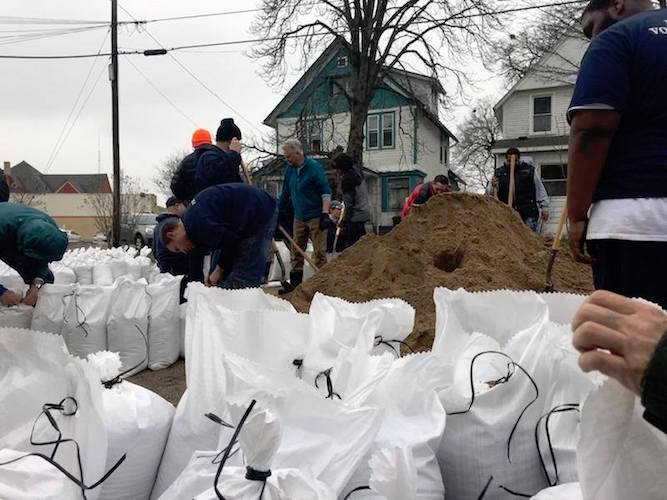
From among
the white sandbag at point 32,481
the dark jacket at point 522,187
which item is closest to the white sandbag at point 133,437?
the white sandbag at point 32,481

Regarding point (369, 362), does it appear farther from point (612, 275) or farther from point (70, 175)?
point (70, 175)

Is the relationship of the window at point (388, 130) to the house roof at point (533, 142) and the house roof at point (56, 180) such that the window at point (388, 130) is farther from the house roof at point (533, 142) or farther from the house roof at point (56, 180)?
the house roof at point (56, 180)

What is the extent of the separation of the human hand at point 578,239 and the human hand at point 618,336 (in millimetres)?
1313

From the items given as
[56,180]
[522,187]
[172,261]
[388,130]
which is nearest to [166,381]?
[172,261]

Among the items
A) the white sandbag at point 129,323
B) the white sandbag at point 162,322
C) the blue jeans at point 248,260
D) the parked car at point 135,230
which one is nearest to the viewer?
the blue jeans at point 248,260

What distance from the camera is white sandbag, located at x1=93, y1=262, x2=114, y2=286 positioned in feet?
21.8

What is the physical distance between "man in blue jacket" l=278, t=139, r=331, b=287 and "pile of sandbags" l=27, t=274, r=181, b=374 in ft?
8.16

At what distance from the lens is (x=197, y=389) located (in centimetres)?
164

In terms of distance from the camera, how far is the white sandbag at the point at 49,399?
1.27 meters

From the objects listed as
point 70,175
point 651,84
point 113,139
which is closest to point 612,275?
point 651,84

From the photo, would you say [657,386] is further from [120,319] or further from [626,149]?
[120,319]

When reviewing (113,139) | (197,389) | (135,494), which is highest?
(113,139)

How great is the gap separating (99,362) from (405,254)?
3.38 metres

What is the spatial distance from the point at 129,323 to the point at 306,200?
9.52 feet
